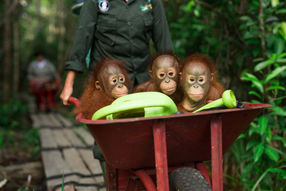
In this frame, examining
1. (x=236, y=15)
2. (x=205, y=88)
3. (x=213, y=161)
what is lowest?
(x=213, y=161)

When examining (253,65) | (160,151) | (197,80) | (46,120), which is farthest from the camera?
(46,120)

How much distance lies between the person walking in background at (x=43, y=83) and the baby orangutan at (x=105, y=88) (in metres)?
6.51

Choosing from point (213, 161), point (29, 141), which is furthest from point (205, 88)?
point (29, 141)

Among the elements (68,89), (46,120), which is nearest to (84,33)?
(68,89)

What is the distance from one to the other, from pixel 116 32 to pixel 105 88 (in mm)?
547

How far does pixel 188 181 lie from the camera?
1607mm

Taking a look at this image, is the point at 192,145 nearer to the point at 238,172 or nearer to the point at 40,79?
the point at 238,172

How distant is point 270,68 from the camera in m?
2.93

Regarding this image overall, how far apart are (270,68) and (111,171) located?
5.74ft

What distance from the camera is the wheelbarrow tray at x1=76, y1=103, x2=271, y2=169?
1.54 m

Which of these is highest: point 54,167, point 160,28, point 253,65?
point 160,28

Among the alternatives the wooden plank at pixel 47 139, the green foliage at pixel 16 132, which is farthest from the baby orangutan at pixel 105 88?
the green foliage at pixel 16 132

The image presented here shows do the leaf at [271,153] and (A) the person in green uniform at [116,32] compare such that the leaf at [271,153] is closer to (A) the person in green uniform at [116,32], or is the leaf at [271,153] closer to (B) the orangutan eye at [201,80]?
(B) the orangutan eye at [201,80]

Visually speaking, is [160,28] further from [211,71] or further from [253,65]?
[253,65]
